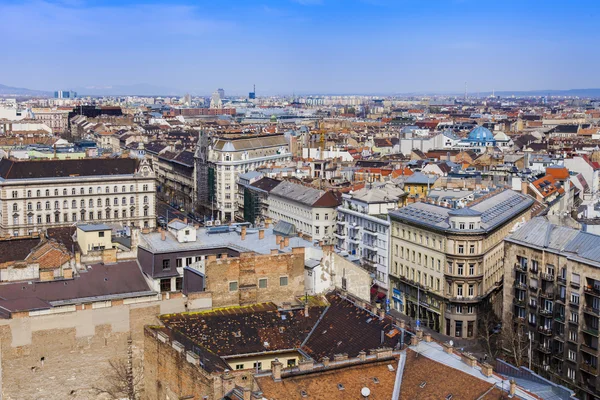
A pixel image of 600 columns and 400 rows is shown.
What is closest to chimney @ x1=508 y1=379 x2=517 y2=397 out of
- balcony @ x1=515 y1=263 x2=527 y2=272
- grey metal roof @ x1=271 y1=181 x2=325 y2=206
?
balcony @ x1=515 y1=263 x2=527 y2=272

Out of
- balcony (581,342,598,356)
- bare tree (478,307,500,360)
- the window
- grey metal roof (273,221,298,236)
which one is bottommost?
bare tree (478,307,500,360)

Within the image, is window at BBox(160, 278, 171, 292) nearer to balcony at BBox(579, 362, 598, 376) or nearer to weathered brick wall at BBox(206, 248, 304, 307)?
weathered brick wall at BBox(206, 248, 304, 307)

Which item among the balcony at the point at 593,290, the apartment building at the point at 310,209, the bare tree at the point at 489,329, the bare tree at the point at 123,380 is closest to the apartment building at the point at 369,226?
the apartment building at the point at 310,209

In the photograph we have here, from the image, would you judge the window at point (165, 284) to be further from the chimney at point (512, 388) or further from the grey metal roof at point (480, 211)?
the chimney at point (512, 388)

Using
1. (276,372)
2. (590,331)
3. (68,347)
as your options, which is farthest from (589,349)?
(68,347)

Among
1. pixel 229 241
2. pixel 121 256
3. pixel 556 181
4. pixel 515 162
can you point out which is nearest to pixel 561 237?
pixel 229 241

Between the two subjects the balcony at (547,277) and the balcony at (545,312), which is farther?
the balcony at (545,312)

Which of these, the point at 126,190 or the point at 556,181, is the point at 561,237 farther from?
the point at 126,190
